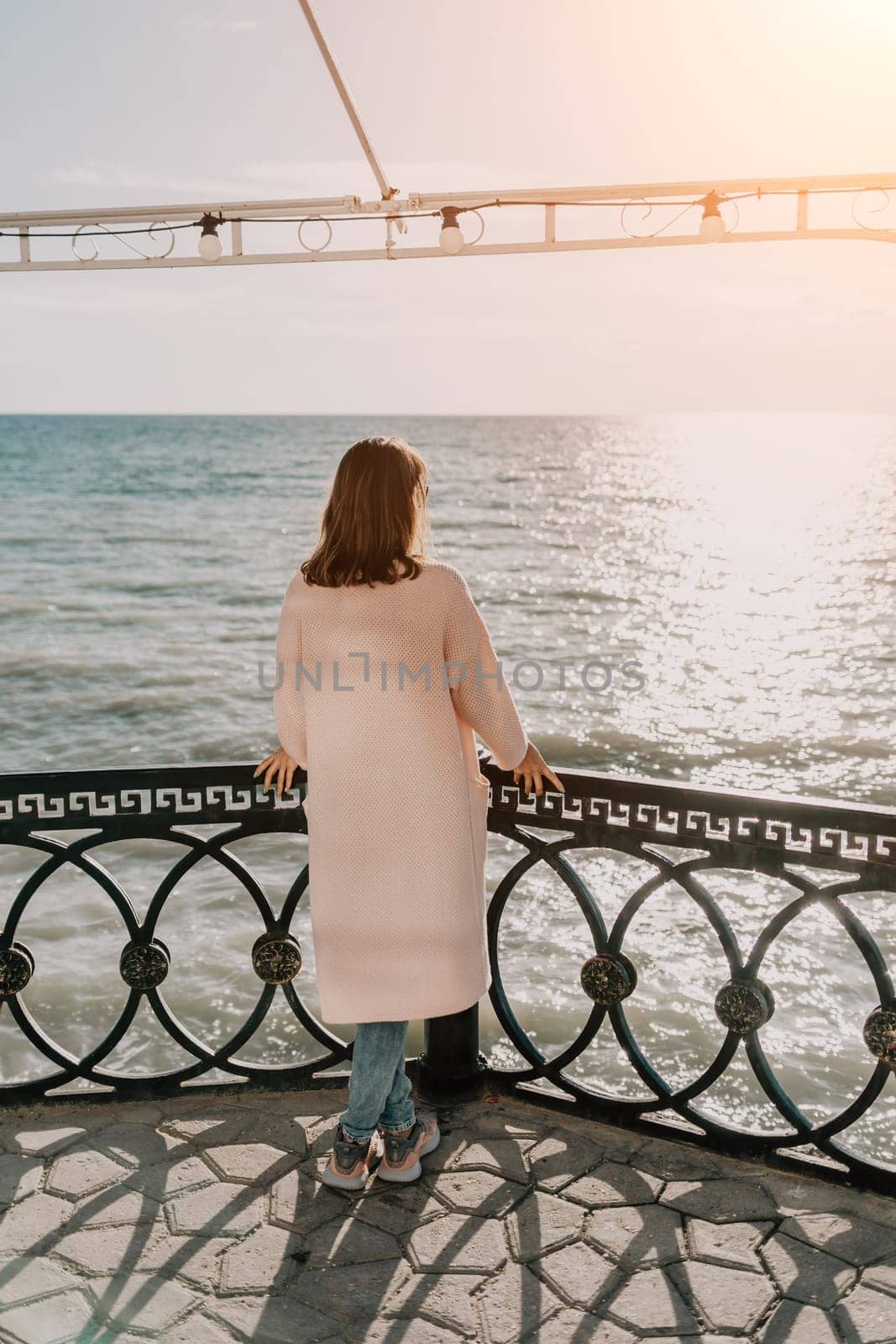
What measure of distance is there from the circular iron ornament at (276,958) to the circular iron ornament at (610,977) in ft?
2.72

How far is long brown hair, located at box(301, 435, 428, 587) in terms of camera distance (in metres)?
2.66

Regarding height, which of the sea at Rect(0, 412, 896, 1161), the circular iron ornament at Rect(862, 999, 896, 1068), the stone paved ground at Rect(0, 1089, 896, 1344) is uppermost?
the circular iron ornament at Rect(862, 999, 896, 1068)

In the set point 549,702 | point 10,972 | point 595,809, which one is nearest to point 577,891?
point 595,809

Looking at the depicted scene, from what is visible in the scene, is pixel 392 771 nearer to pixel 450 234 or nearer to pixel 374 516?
pixel 374 516

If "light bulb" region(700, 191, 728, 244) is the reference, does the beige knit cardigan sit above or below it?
below

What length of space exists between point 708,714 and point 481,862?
12.8 metres

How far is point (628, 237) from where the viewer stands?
14.6 ft

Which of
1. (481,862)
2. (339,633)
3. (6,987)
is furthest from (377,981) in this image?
(6,987)

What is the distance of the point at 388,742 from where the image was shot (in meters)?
2.75

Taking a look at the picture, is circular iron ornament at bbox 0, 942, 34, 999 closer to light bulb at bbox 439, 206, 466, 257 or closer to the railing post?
the railing post

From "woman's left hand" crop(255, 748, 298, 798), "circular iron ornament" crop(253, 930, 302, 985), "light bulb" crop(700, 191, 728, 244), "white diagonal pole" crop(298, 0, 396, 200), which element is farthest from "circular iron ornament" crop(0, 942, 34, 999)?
"light bulb" crop(700, 191, 728, 244)

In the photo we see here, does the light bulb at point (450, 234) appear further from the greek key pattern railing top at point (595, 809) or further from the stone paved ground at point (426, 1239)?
the stone paved ground at point (426, 1239)

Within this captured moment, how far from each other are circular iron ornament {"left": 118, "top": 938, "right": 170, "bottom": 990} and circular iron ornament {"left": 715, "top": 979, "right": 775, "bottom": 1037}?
153 centimetres

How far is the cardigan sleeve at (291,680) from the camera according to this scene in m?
2.78
